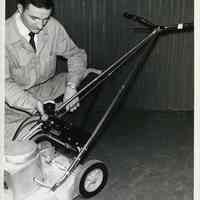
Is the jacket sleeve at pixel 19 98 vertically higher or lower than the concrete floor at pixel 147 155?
higher

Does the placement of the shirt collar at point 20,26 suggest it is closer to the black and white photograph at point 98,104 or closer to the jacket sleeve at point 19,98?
the black and white photograph at point 98,104

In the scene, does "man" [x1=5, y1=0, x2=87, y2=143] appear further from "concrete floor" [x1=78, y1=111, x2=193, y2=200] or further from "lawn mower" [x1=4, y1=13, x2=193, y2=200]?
"concrete floor" [x1=78, y1=111, x2=193, y2=200]

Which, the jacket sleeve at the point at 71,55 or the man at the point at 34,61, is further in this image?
the jacket sleeve at the point at 71,55

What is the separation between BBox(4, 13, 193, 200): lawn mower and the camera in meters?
1.15

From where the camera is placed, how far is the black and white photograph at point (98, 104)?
121 centimetres

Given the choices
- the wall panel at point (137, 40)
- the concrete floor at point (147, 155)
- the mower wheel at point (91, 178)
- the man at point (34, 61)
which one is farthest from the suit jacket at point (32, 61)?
the wall panel at point (137, 40)

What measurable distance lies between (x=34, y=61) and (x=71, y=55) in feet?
0.52

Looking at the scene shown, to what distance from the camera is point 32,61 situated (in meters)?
1.36

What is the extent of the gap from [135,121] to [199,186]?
3.46 ft

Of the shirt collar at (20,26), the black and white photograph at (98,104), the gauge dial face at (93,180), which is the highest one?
the shirt collar at (20,26)

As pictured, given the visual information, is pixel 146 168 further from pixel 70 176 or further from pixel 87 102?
pixel 87 102

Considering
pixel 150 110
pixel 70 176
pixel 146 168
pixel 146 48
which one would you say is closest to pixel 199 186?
pixel 70 176

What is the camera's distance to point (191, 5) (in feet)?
6.28

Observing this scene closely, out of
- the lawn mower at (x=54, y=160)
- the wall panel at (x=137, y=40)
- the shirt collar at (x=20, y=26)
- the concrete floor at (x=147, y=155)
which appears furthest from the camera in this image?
the wall panel at (x=137, y=40)
